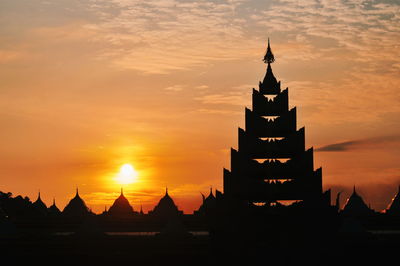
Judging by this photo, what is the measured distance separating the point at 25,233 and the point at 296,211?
31776mm

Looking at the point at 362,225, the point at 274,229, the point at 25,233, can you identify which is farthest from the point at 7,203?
the point at 274,229

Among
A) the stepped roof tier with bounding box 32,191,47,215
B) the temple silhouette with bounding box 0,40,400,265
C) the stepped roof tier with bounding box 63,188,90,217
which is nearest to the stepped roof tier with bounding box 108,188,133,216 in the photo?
the stepped roof tier with bounding box 63,188,90,217

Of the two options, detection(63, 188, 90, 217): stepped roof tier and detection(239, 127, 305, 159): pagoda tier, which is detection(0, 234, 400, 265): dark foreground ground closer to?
detection(239, 127, 305, 159): pagoda tier

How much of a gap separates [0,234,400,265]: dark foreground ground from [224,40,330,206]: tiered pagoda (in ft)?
10.6

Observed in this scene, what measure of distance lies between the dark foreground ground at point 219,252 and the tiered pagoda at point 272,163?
3.22 meters

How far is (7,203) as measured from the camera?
108 m

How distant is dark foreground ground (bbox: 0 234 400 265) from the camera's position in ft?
176

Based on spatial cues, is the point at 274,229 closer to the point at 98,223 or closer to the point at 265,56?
the point at 265,56

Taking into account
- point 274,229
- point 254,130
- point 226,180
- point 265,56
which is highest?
point 265,56

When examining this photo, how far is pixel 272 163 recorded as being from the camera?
5594 cm

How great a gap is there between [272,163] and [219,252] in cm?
745

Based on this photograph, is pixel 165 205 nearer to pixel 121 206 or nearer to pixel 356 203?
pixel 121 206

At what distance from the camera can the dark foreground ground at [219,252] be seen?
53.6m

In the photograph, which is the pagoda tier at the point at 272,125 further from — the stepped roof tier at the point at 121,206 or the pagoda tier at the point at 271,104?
the stepped roof tier at the point at 121,206
